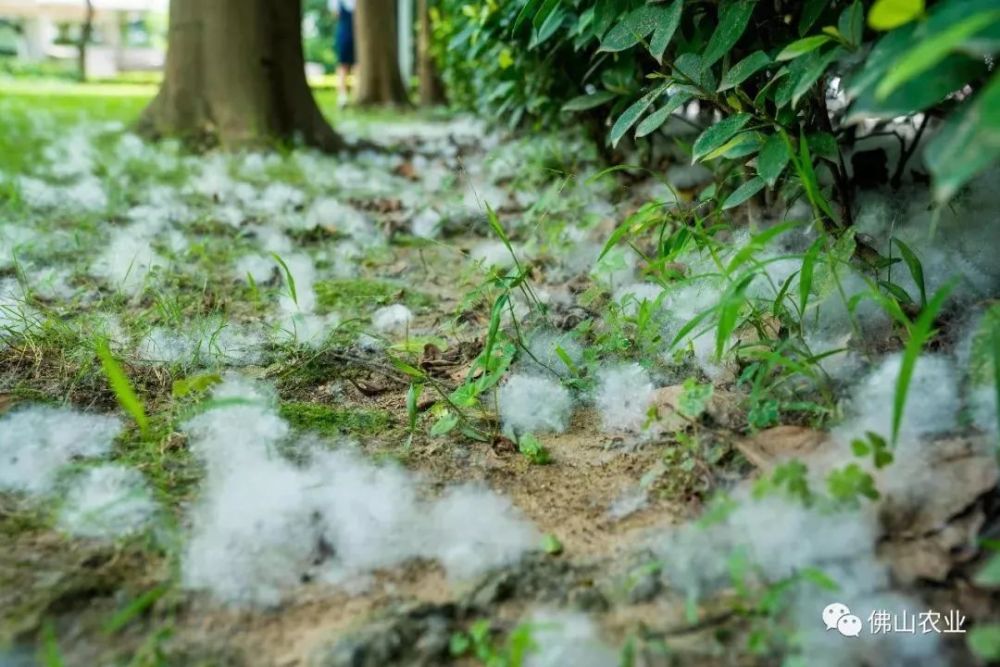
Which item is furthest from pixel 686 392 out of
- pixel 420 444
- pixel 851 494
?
pixel 420 444

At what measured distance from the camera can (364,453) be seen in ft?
4.63

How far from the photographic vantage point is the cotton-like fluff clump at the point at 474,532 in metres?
1.11

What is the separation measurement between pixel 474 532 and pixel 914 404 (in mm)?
641

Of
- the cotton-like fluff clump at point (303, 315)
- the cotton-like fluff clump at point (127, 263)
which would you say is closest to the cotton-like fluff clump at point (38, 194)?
the cotton-like fluff clump at point (127, 263)

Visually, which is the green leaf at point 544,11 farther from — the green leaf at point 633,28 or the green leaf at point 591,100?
the green leaf at point 591,100

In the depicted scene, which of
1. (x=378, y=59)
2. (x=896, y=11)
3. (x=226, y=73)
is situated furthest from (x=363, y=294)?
(x=378, y=59)

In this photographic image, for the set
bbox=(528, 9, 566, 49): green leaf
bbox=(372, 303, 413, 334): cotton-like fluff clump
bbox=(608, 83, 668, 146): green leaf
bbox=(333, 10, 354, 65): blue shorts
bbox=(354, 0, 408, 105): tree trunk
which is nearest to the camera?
bbox=(608, 83, 668, 146): green leaf

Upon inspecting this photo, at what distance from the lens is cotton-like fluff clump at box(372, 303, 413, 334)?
2016mm

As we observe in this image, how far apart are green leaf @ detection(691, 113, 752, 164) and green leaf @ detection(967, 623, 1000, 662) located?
95 cm

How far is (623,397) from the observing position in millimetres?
1541

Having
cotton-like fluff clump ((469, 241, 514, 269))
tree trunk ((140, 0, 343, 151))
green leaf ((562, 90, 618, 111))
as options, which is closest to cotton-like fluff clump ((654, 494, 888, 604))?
cotton-like fluff clump ((469, 241, 514, 269))

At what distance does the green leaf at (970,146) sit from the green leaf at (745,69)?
69 centimetres

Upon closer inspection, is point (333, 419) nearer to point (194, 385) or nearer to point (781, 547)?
point (194, 385)

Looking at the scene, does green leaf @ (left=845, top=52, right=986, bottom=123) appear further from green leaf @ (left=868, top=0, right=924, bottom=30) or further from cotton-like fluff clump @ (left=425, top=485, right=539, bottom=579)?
cotton-like fluff clump @ (left=425, top=485, right=539, bottom=579)
